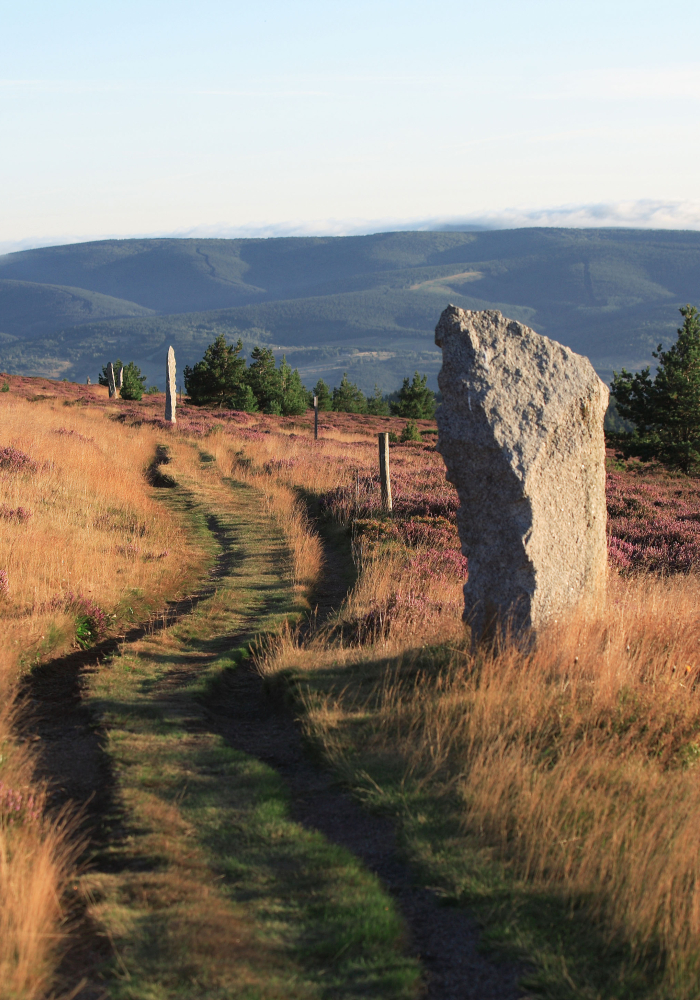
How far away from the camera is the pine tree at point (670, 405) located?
2828cm

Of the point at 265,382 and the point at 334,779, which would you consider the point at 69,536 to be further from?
the point at 265,382

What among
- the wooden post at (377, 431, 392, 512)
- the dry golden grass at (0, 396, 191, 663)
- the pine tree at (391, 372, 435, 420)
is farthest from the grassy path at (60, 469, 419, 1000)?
the pine tree at (391, 372, 435, 420)

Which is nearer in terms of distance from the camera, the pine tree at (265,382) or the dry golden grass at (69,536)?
the dry golden grass at (69,536)

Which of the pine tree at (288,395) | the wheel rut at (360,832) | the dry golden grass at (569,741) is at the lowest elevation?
the wheel rut at (360,832)

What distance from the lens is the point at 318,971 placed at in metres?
3.36

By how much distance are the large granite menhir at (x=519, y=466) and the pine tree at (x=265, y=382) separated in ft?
142

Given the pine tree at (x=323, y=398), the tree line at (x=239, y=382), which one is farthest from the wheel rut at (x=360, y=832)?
the pine tree at (x=323, y=398)

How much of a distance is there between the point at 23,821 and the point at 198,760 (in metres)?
A: 1.36

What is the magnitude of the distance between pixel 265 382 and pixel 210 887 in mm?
47416

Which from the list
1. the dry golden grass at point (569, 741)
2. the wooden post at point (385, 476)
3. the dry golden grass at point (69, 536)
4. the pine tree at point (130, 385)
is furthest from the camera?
the pine tree at point (130, 385)

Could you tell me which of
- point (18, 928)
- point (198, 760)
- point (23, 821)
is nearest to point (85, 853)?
point (23, 821)

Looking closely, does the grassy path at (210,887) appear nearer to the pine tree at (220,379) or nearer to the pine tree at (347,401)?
the pine tree at (220,379)

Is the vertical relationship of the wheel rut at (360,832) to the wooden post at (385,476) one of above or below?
below

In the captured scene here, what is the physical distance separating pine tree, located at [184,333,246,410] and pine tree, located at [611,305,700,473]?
79.6ft
